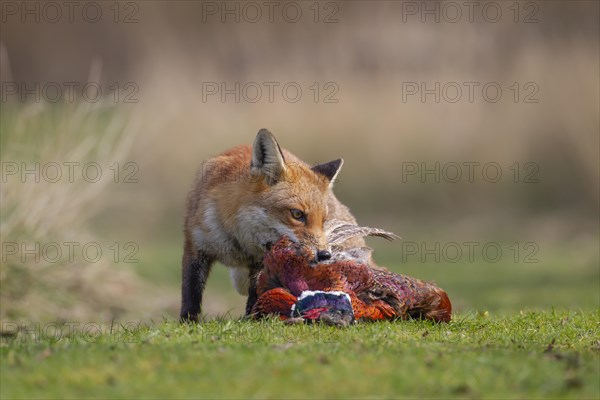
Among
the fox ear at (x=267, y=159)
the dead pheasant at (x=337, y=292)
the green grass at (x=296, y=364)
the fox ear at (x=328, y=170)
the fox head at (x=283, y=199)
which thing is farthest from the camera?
the fox ear at (x=328, y=170)

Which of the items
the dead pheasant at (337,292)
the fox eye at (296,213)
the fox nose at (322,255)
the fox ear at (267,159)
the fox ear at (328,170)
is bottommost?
the dead pheasant at (337,292)

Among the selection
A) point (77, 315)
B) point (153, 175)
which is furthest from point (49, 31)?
point (77, 315)

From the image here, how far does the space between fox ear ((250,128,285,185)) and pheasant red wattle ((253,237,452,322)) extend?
0.74m

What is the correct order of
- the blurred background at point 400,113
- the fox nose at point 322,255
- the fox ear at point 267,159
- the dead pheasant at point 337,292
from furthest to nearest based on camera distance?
1. the blurred background at point 400,113
2. the fox ear at point 267,159
3. the fox nose at point 322,255
4. the dead pheasant at point 337,292

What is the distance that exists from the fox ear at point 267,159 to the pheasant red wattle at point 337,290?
735 millimetres

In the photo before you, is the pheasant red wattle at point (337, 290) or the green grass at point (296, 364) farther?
the pheasant red wattle at point (337, 290)

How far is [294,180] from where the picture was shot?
8.16m

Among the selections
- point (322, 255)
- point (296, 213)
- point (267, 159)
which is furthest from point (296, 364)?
point (267, 159)

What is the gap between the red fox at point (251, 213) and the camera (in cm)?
790

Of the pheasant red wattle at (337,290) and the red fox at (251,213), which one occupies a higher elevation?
the red fox at (251,213)

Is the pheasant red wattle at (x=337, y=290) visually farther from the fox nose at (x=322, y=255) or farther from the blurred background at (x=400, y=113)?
the blurred background at (x=400, y=113)

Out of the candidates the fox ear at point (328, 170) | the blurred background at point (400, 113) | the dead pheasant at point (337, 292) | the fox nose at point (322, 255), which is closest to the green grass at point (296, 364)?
the dead pheasant at point (337, 292)

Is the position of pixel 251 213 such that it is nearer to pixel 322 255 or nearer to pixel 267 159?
pixel 267 159

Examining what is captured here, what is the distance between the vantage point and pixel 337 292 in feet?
23.6
